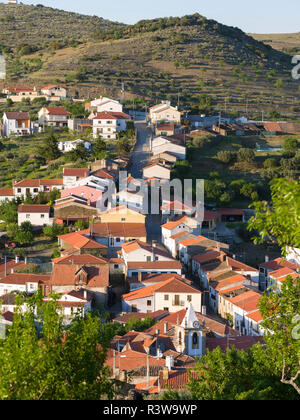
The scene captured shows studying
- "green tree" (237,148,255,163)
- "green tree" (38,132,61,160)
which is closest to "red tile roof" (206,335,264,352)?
"green tree" (38,132,61,160)

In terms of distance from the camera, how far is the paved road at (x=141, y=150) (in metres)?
44.5

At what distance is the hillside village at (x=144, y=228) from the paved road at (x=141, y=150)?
133 mm

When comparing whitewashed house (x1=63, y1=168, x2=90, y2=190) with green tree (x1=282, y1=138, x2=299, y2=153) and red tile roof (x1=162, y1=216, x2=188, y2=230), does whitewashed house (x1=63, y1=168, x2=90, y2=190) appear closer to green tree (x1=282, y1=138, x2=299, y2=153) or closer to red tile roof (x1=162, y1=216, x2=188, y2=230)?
red tile roof (x1=162, y1=216, x2=188, y2=230)

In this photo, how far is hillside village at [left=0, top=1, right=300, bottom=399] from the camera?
69.1 feet

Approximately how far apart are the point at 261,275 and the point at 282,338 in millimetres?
22191

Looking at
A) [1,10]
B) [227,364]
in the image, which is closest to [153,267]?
[227,364]

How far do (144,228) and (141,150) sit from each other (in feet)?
53.2

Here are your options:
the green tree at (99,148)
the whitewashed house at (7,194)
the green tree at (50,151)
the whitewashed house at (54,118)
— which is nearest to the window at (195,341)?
the whitewashed house at (7,194)

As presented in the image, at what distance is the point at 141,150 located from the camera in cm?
4934

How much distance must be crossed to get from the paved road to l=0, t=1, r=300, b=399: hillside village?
13 centimetres

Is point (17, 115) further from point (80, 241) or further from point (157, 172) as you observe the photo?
point (80, 241)

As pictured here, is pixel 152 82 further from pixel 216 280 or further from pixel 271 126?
pixel 216 280

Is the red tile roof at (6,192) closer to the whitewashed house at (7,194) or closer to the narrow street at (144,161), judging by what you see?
the whitewashed house at (7,194)
